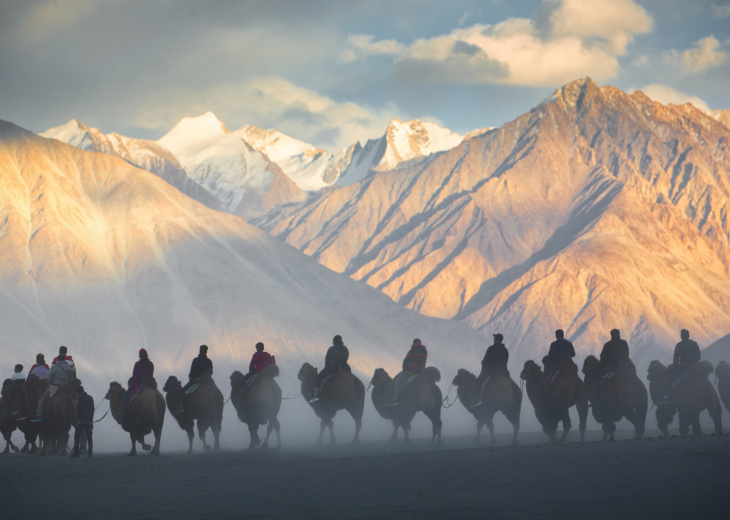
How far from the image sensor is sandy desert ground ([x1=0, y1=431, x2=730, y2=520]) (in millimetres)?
14719

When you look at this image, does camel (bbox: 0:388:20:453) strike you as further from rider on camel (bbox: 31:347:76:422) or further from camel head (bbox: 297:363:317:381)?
camel head (bbox: 297:363:317:381)

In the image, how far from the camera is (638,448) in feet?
69.6

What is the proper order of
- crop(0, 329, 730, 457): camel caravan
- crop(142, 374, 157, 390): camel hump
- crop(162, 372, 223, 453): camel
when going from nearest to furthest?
crop(0, 329, 730, 457): camel caravan < crop(142, 374, 157, 390): camel hump < crop(162, 372, 223, 453): camel

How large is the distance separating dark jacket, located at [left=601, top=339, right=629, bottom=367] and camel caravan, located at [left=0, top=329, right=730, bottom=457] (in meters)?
0.03

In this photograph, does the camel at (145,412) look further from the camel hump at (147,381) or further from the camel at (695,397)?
the camel at (695,397)

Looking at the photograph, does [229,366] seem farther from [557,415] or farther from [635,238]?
[635,238]

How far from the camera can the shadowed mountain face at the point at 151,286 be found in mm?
89250

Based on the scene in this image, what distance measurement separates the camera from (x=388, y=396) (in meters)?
30.2

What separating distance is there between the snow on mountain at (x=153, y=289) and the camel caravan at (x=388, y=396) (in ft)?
144

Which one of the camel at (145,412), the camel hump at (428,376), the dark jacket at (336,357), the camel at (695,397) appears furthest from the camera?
the dark jacket at (336,357)

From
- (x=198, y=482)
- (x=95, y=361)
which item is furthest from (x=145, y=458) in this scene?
(x=95, y=361)

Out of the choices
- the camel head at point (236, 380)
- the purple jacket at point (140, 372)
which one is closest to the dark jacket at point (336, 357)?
the camel head at point (236, 380)

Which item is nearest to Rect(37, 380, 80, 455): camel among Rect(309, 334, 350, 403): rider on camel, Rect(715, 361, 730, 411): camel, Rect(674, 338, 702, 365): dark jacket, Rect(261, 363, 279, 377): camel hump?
Rect(261, 363, 279, 377): camel hump

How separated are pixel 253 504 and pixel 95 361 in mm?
71410
